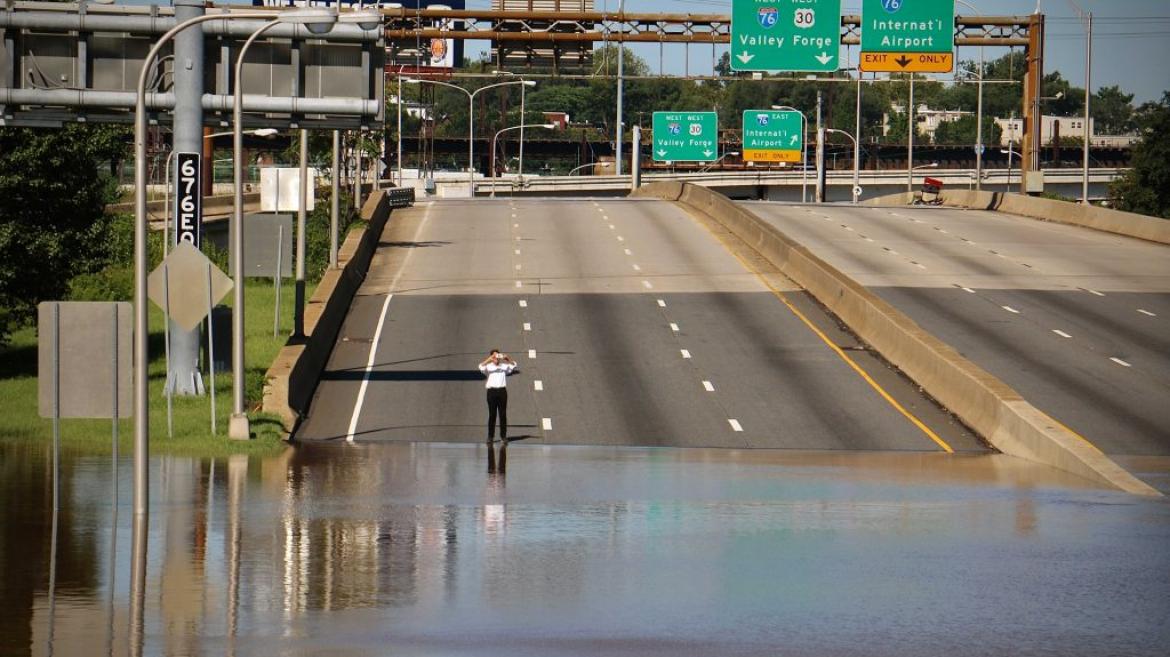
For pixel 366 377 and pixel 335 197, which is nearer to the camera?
pixel 366 377

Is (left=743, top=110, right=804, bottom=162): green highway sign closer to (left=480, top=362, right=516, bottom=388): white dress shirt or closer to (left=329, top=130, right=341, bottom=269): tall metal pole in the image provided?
(left=329, top=130, right=341, bottom=269): tall metal pole

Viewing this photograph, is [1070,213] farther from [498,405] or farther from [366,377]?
[498,405]

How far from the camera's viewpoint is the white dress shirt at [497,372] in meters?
29.0

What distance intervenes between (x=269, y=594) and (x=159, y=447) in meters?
13.2

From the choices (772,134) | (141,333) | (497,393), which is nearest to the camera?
(141,333)

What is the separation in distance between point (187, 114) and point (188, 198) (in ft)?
5.51

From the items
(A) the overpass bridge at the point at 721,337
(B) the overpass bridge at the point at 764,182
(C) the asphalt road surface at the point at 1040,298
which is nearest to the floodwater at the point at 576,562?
(A) the overpass bridge at the point at 721,337

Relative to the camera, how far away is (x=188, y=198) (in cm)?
3288

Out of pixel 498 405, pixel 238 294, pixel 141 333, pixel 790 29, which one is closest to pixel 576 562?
pixel 141 333

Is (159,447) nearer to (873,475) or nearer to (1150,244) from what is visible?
(873,475)

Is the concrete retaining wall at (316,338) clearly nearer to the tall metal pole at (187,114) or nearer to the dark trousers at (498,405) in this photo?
the tall metal pole at (187,114)

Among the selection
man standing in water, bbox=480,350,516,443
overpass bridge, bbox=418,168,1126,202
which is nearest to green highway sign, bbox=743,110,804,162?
overpass bridge, bbox=418,168,1126,202

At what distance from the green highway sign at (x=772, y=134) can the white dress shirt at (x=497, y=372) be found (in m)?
86.0

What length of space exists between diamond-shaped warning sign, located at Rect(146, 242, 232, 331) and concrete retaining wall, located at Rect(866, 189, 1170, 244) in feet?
147
